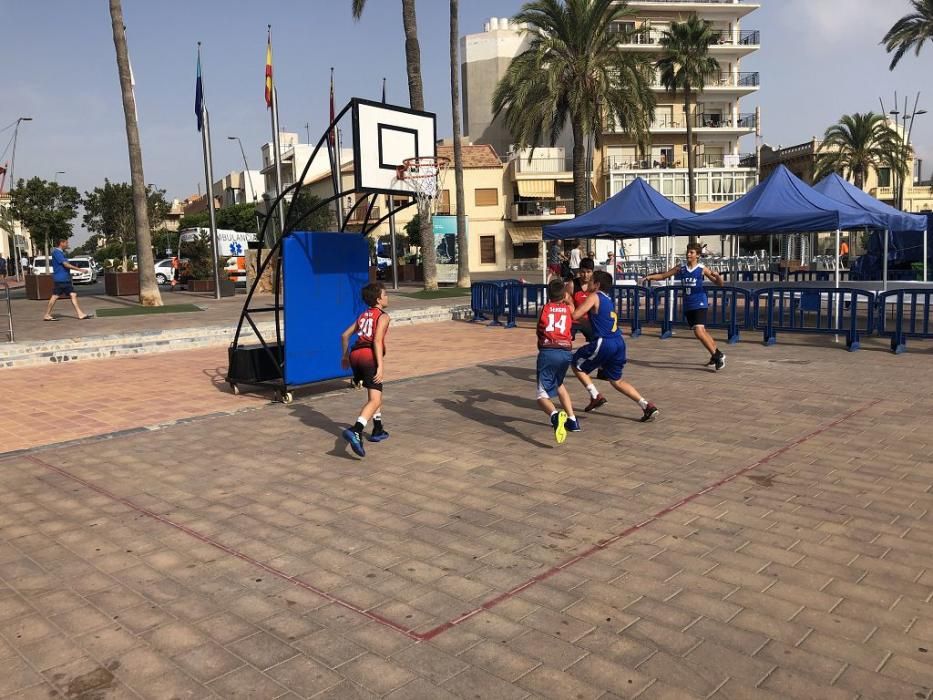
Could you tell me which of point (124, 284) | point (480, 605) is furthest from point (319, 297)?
point (124, 284)

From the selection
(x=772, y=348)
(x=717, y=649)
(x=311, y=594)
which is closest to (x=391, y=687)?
(x=311, y=594)

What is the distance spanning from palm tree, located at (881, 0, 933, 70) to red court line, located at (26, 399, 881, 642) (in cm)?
3206

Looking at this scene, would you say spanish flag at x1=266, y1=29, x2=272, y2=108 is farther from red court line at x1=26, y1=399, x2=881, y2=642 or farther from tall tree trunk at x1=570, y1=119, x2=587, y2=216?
red court line at x1=26, y1=399, x2=881, y2=642

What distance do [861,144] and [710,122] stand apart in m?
10.5

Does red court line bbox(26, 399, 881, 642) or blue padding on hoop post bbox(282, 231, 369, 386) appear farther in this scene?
blue padding on hoop post bbox(282, 231, 369, 386)

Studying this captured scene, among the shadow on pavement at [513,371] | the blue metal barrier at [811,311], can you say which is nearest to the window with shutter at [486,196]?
the blue metal barrier at [811,311]

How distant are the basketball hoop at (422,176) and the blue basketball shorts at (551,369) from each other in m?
4.23

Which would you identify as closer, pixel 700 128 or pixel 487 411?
pixel 487 411

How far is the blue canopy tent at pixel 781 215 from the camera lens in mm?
14117

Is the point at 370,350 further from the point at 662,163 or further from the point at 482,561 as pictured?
the point at 662,163

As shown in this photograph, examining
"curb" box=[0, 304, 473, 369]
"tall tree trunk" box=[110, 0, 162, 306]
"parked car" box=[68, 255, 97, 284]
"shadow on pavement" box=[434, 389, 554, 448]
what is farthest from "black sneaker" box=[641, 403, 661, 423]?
"parked car" box=[68, 255, 97, 284]

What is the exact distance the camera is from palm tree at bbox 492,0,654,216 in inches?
1043

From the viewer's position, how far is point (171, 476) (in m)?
6.23

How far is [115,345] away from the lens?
44.2ft
